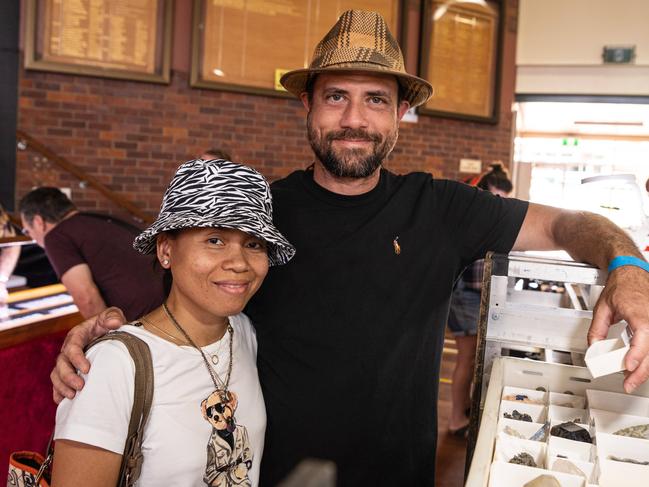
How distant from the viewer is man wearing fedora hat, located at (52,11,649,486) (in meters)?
1.53

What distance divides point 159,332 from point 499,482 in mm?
734

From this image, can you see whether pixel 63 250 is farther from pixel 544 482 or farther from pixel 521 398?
pixel 544 482

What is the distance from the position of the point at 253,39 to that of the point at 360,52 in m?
5.14

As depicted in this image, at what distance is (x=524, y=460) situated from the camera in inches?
36.8

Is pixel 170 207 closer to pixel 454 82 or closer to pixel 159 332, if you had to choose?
pixel 159 332

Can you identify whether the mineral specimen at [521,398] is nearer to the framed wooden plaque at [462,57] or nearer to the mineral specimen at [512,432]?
the mineral specimen at [512,432]

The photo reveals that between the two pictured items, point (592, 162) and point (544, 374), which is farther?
point (592, 162)

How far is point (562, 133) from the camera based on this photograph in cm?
1221

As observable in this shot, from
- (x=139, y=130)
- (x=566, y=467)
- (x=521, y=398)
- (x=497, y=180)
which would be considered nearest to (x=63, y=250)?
(x=521, y=398)

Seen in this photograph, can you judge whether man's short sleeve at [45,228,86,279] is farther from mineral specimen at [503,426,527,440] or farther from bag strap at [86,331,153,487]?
mineral specimen at [503,426,527,440]

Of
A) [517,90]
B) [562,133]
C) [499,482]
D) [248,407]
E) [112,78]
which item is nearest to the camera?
[499,482]

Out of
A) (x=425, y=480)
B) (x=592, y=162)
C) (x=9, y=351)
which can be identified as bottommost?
(x=425, y=480)

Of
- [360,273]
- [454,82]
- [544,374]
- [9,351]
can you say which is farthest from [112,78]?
[544,374]

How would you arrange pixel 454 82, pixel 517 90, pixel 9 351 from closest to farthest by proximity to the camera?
pixel 9 351 → pixel 454 82 → pixel 517 90
